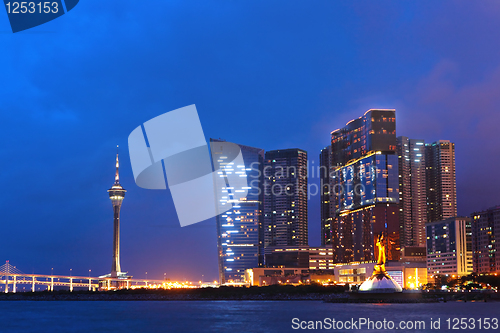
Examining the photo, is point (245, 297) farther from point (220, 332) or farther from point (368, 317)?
point (220, 332)

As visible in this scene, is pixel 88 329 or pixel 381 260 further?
pixel 381 260

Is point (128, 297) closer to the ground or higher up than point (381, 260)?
closer to the ground

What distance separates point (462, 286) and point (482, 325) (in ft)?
443

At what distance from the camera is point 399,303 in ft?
397

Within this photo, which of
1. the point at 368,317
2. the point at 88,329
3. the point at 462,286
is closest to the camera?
the point at 88,329

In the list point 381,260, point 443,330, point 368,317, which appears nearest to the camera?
point 443,330

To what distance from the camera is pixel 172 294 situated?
612ft

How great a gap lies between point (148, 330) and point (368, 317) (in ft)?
97.7

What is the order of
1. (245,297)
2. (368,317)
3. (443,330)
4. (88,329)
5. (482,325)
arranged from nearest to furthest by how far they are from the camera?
(443,330) → (482,325) → (88,329) → (368,317) → (245,297)

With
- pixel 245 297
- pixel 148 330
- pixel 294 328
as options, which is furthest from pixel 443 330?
pixel 245 297

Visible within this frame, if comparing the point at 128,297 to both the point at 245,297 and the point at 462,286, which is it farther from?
the point at 462,286

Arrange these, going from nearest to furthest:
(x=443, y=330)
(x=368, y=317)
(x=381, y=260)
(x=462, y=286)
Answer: (x=443, y=330) < (x=368, y=317) < (x=381, y=260) < (x=462, y=286)

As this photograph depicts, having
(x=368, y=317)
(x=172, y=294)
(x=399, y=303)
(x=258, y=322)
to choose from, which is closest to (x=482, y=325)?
(x=368, y=317)

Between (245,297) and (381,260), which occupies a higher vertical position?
(381,260)
